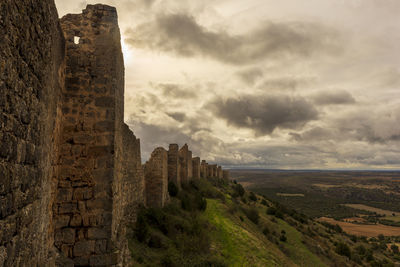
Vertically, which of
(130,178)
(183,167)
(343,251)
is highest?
(183,167)

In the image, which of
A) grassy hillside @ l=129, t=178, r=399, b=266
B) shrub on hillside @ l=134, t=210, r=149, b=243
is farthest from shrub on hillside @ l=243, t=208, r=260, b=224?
shrub on hillside @ l=134, t=210, r=149, b=243

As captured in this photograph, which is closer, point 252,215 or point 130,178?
point 130,178

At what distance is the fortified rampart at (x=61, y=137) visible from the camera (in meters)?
2.75

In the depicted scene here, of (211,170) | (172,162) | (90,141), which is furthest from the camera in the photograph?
(211,170)

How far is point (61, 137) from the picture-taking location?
496cm

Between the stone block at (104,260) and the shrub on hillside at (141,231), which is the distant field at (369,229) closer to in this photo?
the shrub on hillside at (141,231)

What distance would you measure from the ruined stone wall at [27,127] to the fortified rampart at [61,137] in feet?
0.04

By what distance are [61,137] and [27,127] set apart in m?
1.94

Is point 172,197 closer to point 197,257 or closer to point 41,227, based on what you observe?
point 197,257

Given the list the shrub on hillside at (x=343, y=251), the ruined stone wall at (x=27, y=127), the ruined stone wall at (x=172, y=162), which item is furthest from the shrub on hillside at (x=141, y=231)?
the shrub on hillside at (x=343, y=251)

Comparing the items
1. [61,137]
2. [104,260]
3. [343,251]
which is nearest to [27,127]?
[61,137]

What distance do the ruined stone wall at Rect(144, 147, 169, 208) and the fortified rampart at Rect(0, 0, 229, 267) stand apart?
9967 millimetres

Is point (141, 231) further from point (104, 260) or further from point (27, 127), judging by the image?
point (27, 127)

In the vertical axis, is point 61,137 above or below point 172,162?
above
